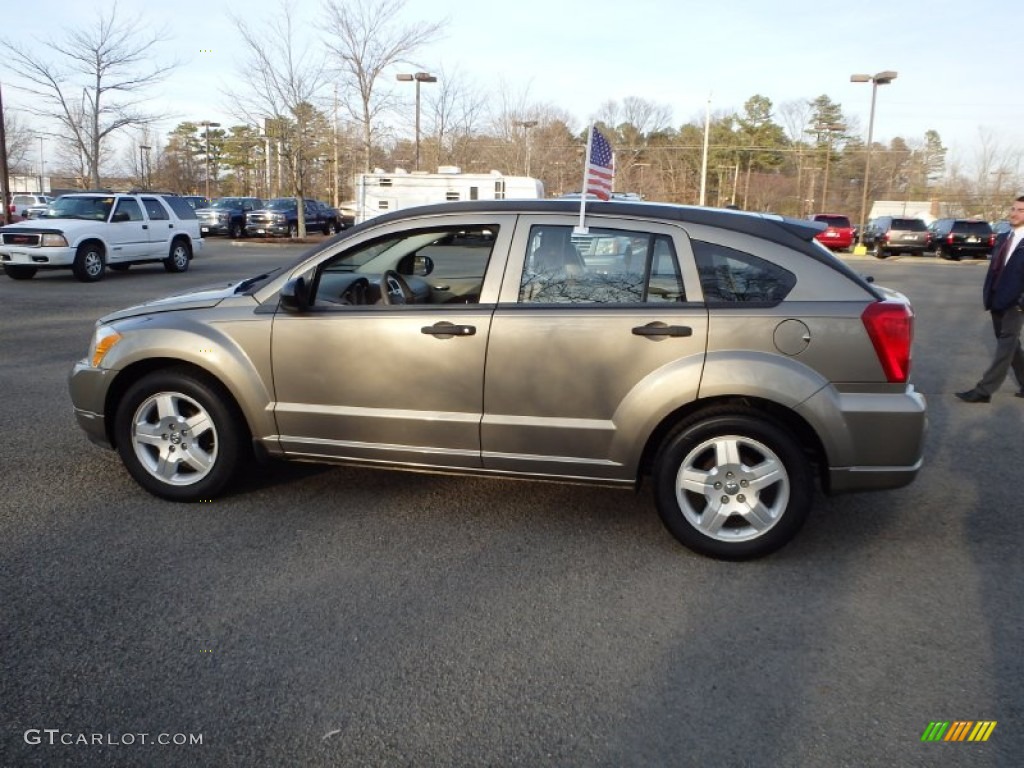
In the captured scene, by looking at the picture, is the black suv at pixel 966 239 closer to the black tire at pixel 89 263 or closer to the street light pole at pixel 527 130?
the street light pole at pixel 527 130

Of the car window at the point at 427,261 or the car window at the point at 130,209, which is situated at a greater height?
the car window at the point at 130,209

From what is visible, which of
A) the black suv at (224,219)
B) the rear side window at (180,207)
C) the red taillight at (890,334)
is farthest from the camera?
the black suv at (224,219)

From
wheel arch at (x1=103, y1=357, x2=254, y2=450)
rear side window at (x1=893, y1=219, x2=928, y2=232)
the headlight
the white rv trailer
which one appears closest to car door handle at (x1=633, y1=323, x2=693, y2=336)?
wheel arch at (x1=103, y1=357, x2=254, y2=450)

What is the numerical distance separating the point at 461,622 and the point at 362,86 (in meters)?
32.0

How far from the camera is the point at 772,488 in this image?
3.98m

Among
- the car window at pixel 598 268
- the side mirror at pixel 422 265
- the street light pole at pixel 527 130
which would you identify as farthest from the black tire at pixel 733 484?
the street light pole at pixel 527 130

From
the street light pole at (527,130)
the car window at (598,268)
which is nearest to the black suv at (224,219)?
the street light pole at (527,130)

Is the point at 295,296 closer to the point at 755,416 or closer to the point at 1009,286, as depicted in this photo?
the point at 755,416

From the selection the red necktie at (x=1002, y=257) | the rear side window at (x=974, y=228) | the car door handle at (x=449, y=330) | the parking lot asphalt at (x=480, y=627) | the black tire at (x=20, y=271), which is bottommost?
the parking lot asphalt at (x=480, y=627)

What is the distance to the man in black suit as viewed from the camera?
23.6 feet

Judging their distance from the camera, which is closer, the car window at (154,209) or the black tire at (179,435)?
the black tire at (179,435)

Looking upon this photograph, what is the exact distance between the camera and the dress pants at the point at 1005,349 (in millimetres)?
7387

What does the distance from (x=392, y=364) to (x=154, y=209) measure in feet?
53.7

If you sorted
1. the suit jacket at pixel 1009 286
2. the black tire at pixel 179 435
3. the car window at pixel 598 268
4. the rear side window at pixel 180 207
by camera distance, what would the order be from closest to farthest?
1. the car window at pixel 598 268
2. the black tire at pixel 179 435
3. the suit jacket at pixel 1009 286
4. the rear side window at pixel 180 207
